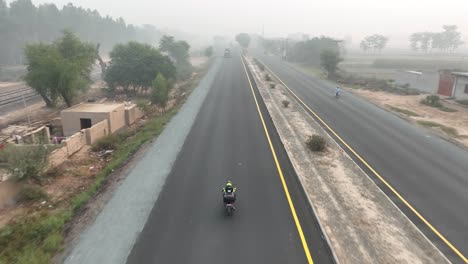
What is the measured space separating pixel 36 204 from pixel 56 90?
26753 millimetres

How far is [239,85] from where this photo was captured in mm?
53594

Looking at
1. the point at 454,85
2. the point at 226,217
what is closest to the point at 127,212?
the point at 226,217

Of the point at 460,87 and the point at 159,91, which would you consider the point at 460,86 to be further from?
the point at 159,91

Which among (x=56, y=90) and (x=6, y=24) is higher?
(x=6, y=24)

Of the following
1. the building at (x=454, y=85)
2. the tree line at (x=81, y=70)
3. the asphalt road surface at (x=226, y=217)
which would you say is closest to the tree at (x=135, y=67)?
the tree line at (x=81, y=70)

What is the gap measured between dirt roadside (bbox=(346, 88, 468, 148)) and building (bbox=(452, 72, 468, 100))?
187 cm

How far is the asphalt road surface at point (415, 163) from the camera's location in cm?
1427

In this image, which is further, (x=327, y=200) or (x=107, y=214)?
(x=327, y=200)

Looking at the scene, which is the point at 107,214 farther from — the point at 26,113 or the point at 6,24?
the point at 6,24

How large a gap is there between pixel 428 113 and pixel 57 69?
42537 mm

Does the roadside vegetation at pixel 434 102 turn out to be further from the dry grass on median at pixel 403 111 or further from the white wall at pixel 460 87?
the dry grass on median at pixel 403 111

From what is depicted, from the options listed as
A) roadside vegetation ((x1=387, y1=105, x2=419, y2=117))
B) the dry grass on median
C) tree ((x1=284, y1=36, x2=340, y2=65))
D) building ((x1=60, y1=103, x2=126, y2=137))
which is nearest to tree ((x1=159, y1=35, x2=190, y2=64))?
tree ((x1=284, y1=36, x2=340, y2=65))

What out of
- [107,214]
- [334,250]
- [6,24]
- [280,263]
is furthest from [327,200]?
[6,24]

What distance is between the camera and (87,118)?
102 ft
